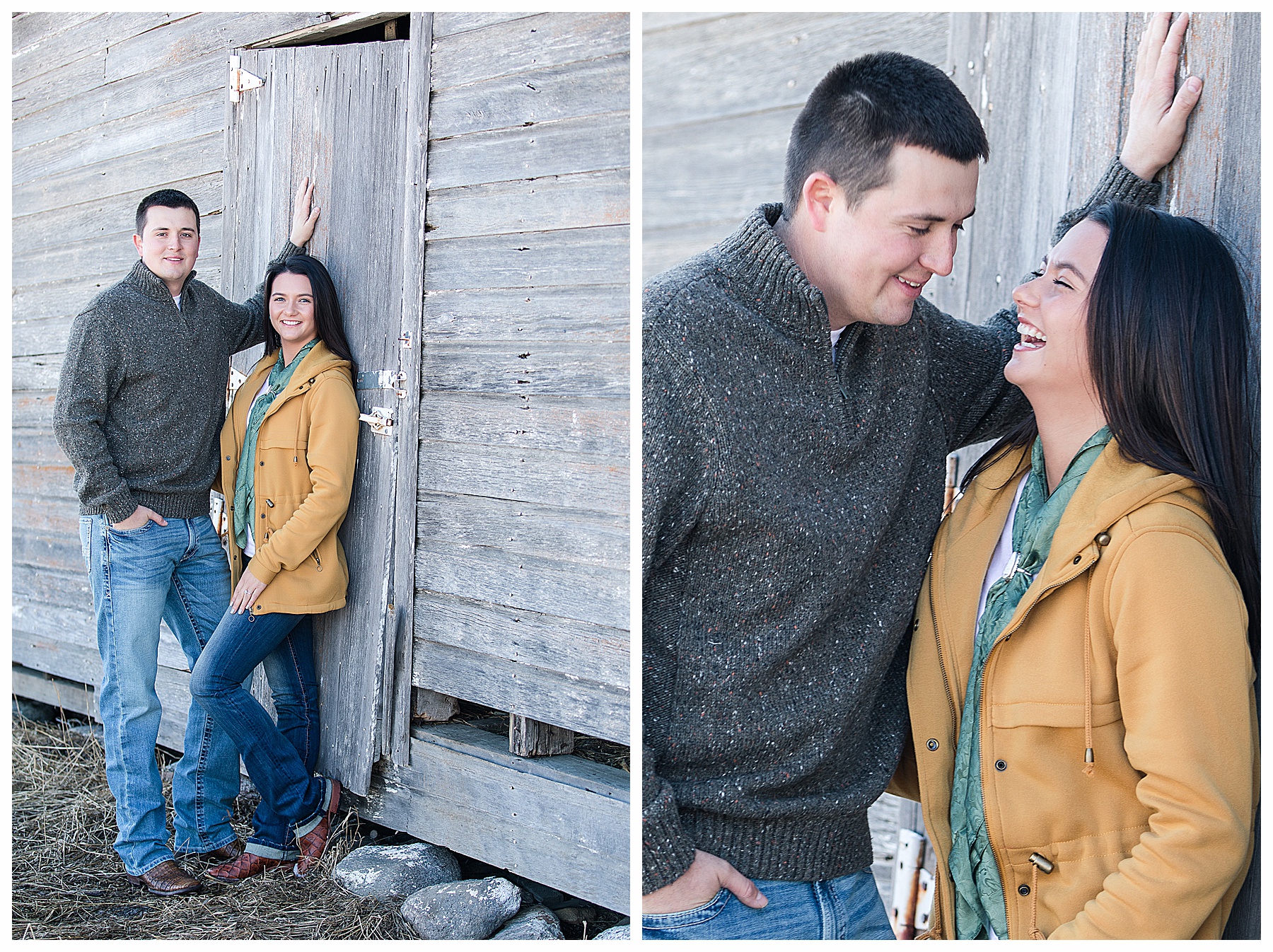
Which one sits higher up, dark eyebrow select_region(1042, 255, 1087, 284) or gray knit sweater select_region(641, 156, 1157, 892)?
dark eyebrow select_region(1042, 255, 1087, 284)

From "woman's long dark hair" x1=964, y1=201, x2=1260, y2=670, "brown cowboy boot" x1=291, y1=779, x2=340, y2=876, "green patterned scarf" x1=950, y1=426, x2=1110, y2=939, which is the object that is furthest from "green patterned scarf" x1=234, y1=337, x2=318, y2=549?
"woman's long dark hair" x1=964, y1=201, x2=1260, y2=670

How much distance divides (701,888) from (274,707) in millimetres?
1460

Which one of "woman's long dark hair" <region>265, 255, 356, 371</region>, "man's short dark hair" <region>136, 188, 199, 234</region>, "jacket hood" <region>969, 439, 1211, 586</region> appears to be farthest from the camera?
"woman's long dark hair" <region>265, 255, 356, 371</region>

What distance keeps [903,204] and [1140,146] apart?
489 mm

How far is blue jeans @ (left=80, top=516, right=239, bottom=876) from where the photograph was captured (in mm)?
2354

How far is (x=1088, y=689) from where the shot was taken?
1.47m

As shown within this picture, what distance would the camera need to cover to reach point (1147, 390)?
156 centimetres

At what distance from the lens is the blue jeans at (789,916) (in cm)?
161

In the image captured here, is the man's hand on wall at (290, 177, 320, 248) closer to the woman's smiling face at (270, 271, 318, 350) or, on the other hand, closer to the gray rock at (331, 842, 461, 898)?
the woman's smiling face at (270, 271, 318, 350)

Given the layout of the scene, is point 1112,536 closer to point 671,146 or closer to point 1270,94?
point 1270,94

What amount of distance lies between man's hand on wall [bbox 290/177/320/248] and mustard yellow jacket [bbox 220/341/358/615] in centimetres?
27

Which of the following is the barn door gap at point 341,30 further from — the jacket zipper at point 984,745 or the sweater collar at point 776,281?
the jacket zipper at point 984,745

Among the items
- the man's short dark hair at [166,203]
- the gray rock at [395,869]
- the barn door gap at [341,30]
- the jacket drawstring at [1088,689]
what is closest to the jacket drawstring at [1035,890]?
the jacket drawstring at [1088,689]

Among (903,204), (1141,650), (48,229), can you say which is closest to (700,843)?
(1141,650)
